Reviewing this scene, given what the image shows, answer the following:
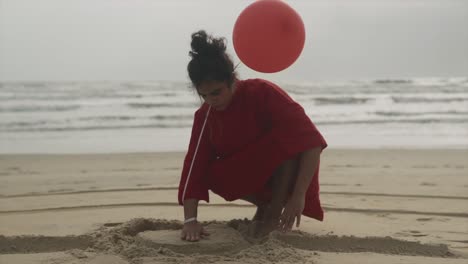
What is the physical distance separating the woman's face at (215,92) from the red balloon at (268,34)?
25 cm

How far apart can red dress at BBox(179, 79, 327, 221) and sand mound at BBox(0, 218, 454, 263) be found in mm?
213

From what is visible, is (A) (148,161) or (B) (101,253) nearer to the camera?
(B) (101,253)

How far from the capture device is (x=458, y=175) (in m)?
5.16

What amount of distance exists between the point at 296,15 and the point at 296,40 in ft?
0.40

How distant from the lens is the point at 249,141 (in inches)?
110

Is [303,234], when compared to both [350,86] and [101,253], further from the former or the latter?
[350,86]

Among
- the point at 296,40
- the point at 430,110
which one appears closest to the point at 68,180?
the point at 296,40

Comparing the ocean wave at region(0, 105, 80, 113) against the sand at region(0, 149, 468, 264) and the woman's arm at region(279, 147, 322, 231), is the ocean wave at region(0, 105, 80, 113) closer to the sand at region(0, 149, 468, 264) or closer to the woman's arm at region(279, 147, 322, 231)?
the sand at region(0, 149, 468, 264)

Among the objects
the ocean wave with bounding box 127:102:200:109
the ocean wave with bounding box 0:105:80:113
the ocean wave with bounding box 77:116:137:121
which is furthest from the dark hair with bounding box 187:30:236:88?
the ocean wave with bounding box 127:102:200:109

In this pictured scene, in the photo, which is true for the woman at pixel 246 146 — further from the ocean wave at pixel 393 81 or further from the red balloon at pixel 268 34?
the ocean wave at pixel 393 81

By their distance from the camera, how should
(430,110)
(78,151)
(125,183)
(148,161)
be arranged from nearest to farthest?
(125,183)
(148,161)
(78,151)
(430,110)

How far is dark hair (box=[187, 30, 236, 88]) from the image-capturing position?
254cm

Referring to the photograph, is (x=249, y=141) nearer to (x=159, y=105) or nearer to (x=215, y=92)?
(x=215, y=92)

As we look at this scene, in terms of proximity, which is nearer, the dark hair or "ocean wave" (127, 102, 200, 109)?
the dark hair
